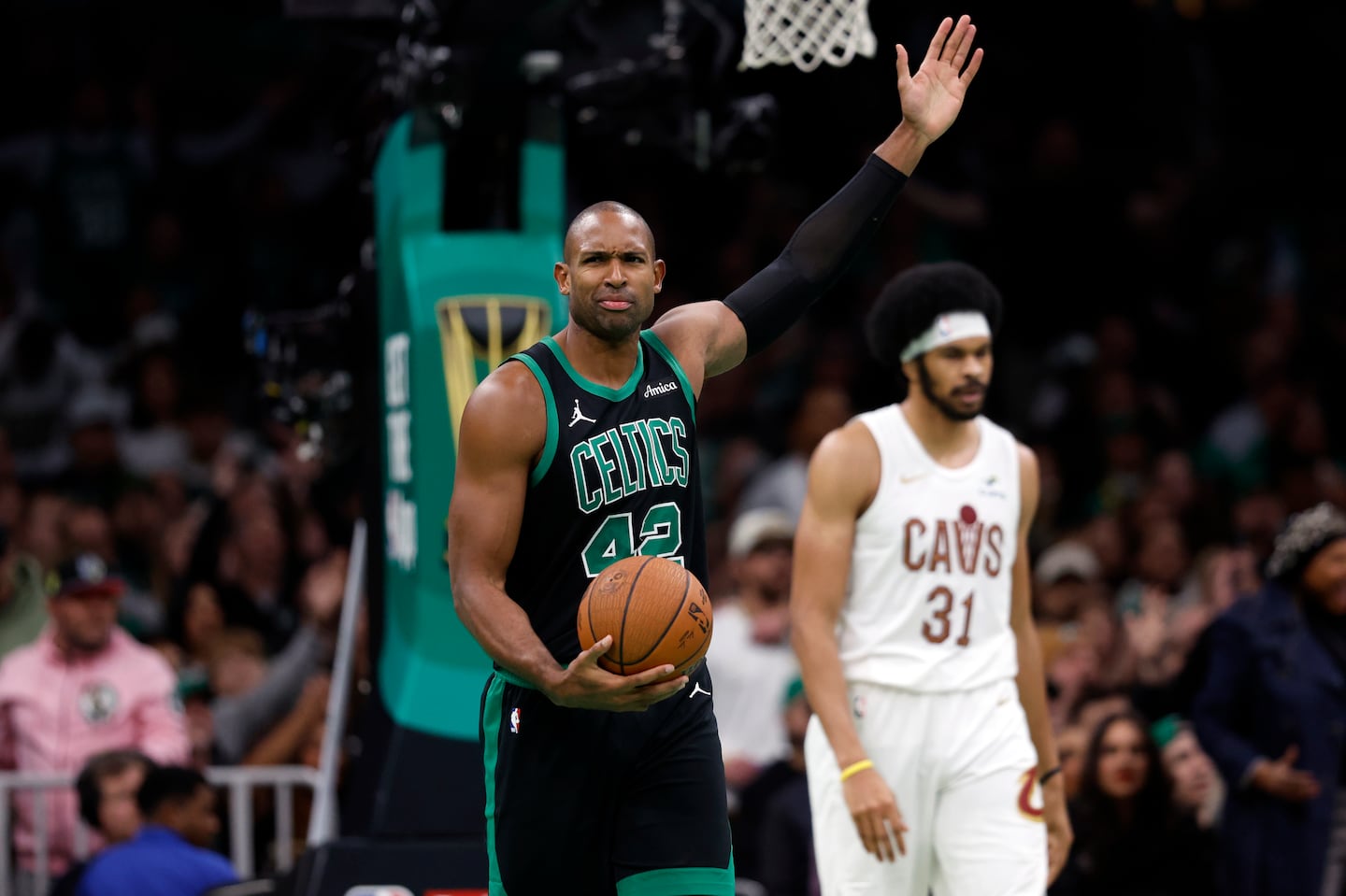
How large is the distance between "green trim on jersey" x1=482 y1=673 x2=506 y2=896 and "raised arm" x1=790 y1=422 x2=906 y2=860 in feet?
5.00

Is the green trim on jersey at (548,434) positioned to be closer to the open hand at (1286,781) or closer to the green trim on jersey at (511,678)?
the green trim on jersey at (511,678)

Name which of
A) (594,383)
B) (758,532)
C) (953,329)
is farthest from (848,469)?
(758,532)

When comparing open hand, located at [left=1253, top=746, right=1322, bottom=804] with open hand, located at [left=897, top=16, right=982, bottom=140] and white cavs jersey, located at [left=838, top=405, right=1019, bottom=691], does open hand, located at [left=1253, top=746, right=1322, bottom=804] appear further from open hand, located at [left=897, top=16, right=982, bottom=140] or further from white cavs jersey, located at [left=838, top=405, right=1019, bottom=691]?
open hand, located at [left=897, top=16, right=982, bottom=140]

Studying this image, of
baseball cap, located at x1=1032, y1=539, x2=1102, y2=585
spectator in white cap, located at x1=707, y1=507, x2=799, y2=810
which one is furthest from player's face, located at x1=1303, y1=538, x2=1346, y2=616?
spectator in white cap, located at x1=707, y1=507, x2=799, y2=810

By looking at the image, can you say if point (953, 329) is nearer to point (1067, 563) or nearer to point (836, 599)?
point (836, 599)

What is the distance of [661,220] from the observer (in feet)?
50.6

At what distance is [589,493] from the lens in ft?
16.7

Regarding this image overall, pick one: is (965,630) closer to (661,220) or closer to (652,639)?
(652,639)

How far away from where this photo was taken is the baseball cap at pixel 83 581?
9.91 metres

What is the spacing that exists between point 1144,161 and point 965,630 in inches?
383

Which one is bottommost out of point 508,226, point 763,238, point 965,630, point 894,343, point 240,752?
point 240,752

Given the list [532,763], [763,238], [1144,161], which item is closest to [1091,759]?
[532,763]

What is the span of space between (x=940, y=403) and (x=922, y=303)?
33 centimetres

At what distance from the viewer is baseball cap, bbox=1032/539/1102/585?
11.8 m
